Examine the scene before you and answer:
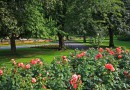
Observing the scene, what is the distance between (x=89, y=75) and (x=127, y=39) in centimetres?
4867

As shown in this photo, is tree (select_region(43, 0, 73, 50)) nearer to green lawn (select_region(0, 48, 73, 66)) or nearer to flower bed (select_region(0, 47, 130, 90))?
green lawn (select_region(0, 48, 73, 66))

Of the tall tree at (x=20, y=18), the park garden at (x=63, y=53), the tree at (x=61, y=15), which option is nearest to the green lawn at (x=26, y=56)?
the park garden at (x=63, y=53)

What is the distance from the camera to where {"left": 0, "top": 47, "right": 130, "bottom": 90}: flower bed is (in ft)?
16.4

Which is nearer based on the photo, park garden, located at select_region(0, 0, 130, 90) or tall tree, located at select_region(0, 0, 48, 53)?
park garden, located at select_region(0, 0, 130, 90)

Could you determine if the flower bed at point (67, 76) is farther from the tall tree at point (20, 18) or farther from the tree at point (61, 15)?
the tree at point (61, 15)

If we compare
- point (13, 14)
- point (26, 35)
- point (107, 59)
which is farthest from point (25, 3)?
point (107, 59)

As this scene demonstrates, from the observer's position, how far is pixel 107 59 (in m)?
7.12

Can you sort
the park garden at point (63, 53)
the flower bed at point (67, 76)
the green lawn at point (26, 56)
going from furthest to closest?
the green lawn at point (26, 56) → the park garden at point (63, 53) → the flower bed at point (67, 76)

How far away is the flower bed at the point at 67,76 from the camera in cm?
501

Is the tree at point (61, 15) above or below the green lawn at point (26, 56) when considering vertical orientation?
above

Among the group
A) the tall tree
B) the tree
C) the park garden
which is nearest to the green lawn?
the park garden

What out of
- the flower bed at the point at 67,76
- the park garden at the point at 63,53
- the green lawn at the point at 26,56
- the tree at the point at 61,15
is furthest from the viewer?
the tree at the point at 61,15

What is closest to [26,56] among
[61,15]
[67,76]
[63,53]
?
→ [63,53]

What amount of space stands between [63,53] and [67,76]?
19.4 m
